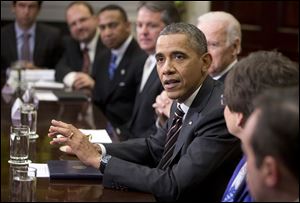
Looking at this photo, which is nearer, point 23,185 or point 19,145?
point 23,185

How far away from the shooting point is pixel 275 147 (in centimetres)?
156

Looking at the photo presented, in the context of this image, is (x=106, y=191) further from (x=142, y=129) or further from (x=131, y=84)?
(x=131, y=84)

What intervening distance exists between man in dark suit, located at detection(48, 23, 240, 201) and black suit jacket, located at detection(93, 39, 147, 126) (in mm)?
1998

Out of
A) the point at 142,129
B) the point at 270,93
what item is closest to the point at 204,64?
the point at 270,93

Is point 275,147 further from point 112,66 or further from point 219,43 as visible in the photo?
point 112,66

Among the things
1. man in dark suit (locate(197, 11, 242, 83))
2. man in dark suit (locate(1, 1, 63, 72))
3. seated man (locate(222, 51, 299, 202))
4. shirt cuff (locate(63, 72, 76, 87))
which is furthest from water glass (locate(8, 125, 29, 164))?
man in dark suit (locate(1, 1, 63, 72))

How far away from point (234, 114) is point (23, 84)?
302 centimetres

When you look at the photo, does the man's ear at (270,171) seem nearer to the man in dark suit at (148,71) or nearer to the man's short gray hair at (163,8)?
the man in dark suit at (148,71)

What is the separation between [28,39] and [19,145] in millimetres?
3795

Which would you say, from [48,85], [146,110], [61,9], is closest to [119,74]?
[48,85]

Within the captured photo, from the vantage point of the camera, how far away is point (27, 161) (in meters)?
2.62

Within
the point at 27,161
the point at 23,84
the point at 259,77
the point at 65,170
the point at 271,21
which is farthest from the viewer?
the point at 271,21

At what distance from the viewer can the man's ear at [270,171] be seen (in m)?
1.57

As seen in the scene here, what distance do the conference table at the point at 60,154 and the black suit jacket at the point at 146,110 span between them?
0.29 meters
